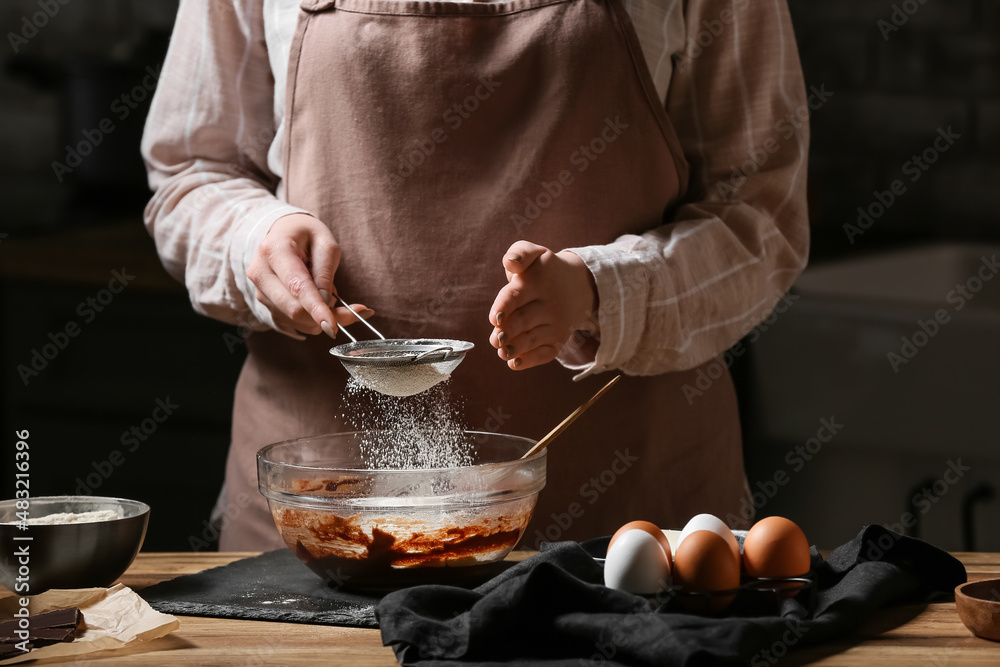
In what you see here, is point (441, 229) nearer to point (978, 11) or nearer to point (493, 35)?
point (493, 35)

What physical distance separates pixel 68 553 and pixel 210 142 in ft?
2.14

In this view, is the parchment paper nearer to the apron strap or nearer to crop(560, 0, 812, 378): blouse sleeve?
crop(560, 0, 812, 378): blouse sleeve

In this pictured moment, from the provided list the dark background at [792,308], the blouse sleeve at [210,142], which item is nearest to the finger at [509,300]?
the blouse sleeve at [210,142]

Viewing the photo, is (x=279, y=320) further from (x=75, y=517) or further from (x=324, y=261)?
(x=75, y=517)

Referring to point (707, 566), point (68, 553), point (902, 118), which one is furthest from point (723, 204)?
point (902, 118)

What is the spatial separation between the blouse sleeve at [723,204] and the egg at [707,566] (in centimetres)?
36

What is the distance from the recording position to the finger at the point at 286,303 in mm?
1151

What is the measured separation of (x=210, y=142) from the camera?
143 centimetres

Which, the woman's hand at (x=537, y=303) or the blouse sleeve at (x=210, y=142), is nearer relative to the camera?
the woman's hand at (x=537, y=303)

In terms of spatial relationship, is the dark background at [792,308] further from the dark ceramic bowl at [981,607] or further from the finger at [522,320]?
the dark ceramic bowl at [981,607]

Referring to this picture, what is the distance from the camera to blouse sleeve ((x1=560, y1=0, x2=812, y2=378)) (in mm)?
1229

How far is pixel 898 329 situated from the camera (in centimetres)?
224

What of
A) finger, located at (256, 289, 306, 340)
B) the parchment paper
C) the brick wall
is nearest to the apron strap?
finger, located at (256, 289, 306, 340)

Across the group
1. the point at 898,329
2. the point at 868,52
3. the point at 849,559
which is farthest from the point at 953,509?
the point at 849,559
